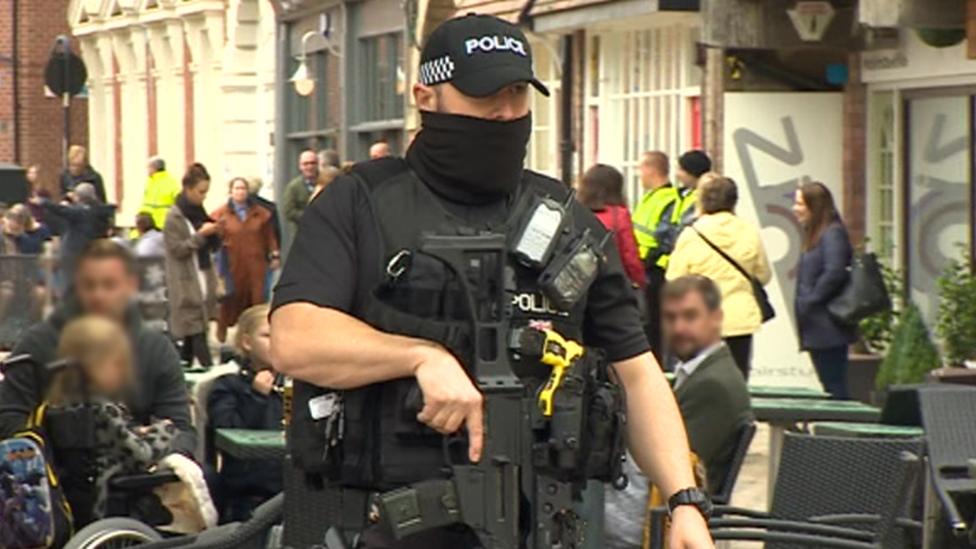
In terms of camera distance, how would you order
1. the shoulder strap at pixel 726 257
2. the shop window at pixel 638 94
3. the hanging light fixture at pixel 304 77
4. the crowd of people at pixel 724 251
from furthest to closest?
the hanging light fixture at pixel 304 77 < the shop window at pixel 638 94 < the crowd of people at pixel 724 251 < the shoulder strap at pixel 726 257

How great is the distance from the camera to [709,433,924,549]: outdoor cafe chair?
7.48m

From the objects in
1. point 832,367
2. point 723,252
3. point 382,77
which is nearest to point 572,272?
point 723,252

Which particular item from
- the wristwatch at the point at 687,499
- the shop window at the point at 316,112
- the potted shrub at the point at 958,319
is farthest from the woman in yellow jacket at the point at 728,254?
the shop window at the point at 316,112

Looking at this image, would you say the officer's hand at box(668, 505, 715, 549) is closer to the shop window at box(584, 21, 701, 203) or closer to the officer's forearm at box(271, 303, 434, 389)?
the officer's forearm at box(271, 303, 434, 389)

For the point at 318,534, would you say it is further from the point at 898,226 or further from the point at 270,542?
the point at 898,226

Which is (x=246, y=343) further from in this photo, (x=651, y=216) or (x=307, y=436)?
(x=651, y=216)

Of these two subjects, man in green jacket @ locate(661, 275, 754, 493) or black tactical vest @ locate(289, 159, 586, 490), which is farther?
man in green jacket @ locate(661, 275, 754, 493)

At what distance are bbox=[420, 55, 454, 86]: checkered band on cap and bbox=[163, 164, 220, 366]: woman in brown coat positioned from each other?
12.0m

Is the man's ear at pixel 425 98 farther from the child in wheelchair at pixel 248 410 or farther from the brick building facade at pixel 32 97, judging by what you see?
the brick building facade at pixel 32 97

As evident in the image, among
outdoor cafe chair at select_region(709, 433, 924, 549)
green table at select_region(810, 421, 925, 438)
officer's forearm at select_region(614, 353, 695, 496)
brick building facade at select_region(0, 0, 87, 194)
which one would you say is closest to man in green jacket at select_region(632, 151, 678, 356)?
green table at select_region(810, 421, 925, 438)

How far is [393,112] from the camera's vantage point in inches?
1219

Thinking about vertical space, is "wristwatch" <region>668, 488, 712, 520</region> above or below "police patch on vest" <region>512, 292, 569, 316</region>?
below

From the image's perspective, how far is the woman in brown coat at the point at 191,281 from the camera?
1723 cm

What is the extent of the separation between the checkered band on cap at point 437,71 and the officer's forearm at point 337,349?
422mm
